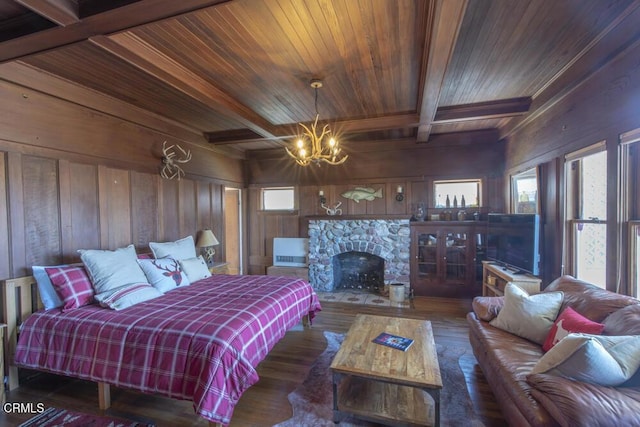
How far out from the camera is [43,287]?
253 cm

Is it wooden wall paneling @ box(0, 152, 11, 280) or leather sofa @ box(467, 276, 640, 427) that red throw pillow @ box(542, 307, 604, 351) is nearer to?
leather sofa @ box(467, 276, 640, 427)

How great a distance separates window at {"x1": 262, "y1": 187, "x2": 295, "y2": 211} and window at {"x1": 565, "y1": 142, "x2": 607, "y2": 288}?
179 inches

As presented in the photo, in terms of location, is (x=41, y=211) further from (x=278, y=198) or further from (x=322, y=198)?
(x=322, y=198)

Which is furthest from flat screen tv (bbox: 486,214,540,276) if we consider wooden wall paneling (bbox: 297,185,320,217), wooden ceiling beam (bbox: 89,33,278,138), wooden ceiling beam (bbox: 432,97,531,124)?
wooden ceiling beam (bbox: 89,33,278,138)

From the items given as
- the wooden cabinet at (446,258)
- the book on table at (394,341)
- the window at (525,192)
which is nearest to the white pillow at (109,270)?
the book on table at (394,341)

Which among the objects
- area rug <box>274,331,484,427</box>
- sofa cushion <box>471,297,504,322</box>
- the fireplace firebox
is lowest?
area rug <box>274,331,484,427</box>

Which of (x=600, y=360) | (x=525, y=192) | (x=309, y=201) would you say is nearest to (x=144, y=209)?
(x=309, y=201)

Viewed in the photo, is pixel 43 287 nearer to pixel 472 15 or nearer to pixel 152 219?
pixel 152 219

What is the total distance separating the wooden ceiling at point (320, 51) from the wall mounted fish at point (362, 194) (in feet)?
6.32

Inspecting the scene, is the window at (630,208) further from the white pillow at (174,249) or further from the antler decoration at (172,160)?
the antler decoration at (172,160)

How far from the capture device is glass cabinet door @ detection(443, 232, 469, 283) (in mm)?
4910

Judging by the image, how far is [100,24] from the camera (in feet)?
5.94

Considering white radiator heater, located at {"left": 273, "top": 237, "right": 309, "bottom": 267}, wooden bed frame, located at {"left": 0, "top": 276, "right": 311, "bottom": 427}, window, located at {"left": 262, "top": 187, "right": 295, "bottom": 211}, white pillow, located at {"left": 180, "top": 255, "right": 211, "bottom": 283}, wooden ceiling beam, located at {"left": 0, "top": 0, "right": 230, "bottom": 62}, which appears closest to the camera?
wooden ceiling beam, located at {"left": 0, "top": 0, "right": 230, "bottom": 62}

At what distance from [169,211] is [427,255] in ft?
14.5
